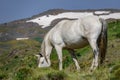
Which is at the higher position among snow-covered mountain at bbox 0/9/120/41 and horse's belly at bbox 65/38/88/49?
horse's belly at bbox 65/38/88/49

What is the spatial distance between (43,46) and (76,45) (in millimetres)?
2493

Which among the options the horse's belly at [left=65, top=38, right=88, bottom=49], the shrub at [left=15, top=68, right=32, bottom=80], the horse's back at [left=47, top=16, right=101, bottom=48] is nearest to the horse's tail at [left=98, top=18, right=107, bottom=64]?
the horse's back at [left=47, top=16, right=101, bottom=48]

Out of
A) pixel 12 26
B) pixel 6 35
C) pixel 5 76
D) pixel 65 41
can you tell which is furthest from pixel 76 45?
pixel 12 26

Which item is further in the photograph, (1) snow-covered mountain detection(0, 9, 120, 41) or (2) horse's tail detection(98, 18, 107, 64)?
(1) snow-covered mountain detection(0, 9, 120, 41)

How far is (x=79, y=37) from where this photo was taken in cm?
2155

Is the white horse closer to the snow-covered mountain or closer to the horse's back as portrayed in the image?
the horse's back

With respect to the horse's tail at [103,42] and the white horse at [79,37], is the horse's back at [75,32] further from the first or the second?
the horse's tail at [103,42]

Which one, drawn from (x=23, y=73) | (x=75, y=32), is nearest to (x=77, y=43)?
(x=75, y=32)

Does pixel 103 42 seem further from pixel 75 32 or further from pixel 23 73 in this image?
pixel 23 73

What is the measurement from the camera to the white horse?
20781mm

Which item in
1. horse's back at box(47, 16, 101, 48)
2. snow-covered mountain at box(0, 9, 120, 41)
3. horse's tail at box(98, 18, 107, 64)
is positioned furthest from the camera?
snow-covered mountain at box(0, 9, 120, 41)

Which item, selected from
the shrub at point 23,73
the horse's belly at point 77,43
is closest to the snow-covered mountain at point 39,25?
the horse's belly at point 77,43

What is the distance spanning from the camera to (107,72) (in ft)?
56.5

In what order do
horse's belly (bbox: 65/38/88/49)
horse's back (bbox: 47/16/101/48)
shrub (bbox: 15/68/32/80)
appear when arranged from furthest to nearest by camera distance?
horse's belly (bbox: 65/38/88/49) → horse's back (bbox: 47/16/101/48) → shrub (bbox: 15/68/32/80)
